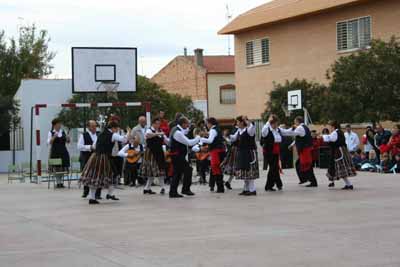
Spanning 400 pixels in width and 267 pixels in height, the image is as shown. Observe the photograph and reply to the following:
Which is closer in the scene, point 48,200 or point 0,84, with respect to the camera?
point 48,200

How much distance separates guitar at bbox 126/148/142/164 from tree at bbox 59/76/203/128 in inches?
623

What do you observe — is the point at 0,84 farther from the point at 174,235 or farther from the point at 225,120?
the point at 174,235

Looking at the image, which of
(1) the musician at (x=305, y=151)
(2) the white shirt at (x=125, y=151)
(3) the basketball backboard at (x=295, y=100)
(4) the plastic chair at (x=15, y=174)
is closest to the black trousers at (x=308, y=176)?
(1) the musician at (x=305, y=151)

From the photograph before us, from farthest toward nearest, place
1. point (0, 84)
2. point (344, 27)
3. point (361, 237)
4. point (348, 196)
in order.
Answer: point (0, 84) → point (344, 27) → point (348, 196) → point (361, 237)

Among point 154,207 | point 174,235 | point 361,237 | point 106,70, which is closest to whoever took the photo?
point 361,237

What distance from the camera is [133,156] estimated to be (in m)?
22.8

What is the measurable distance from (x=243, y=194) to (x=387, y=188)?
368cm

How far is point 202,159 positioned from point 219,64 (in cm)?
4725

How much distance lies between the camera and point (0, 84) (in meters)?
56.3

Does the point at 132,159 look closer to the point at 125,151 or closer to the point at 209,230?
the point at 125,151

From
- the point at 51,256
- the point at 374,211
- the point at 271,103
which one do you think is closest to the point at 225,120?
the point at 271,103

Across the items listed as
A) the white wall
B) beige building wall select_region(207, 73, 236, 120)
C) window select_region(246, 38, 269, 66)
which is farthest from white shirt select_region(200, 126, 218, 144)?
beige building wall select_region(207, 73, 236, 120)

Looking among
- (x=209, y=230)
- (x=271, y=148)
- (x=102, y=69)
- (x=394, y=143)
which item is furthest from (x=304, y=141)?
(x=102, y=69)

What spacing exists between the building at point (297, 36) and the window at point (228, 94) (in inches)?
685
